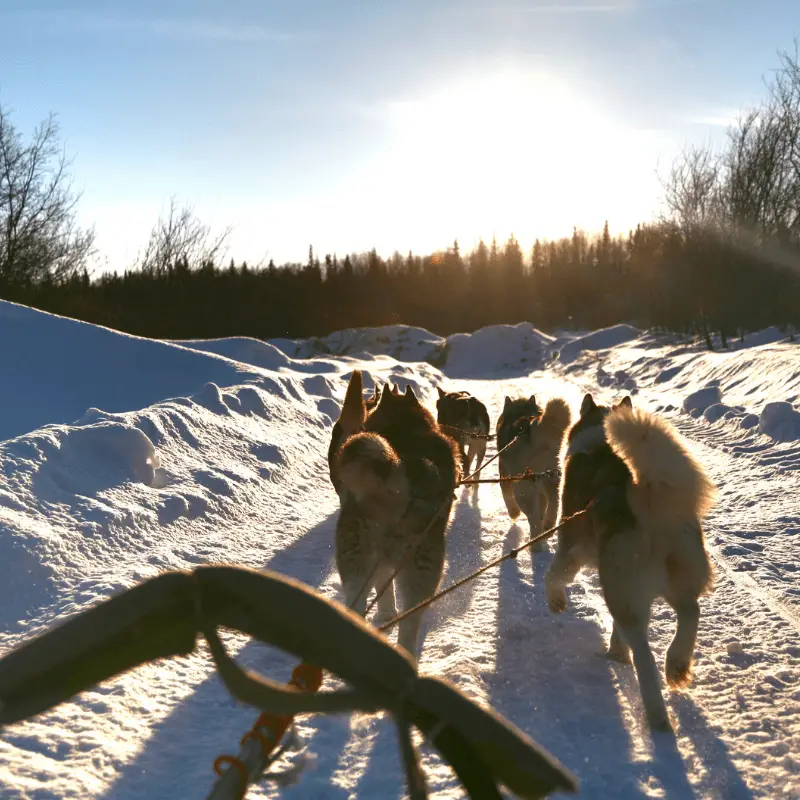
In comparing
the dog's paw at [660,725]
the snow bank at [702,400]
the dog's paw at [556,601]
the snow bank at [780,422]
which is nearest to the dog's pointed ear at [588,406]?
the dog's paw at [556,601]

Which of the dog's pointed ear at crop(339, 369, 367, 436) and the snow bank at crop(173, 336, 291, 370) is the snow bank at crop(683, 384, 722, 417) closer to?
the snow bank at crop(173, 336, 291, 370)

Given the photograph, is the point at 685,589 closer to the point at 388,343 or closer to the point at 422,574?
the point at 422,574

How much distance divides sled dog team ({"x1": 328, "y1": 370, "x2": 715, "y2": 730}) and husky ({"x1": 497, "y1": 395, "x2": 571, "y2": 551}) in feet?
5.17

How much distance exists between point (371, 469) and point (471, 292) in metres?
65.7

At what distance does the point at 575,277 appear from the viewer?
73250 mm

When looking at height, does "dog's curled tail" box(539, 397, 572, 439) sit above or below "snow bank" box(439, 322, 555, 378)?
below

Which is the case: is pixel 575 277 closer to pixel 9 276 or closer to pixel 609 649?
pixel 9 276

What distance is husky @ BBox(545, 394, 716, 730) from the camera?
3041 mm

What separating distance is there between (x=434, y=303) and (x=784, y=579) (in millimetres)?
61089

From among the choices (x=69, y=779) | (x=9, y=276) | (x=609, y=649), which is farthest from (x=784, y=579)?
(x=9, y=276)

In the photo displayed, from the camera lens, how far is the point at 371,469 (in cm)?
331

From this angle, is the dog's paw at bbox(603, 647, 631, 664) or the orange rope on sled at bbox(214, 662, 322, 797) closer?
the orange rope on sled at bbox(214, 662, 322, 797)

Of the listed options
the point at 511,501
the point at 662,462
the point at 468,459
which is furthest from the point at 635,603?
the point at 468,459

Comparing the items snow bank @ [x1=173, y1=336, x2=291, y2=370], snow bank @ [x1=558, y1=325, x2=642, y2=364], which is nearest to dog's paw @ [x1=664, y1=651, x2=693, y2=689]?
snow bank @ [x1=173, y1=336, x2=291, y2=370]
